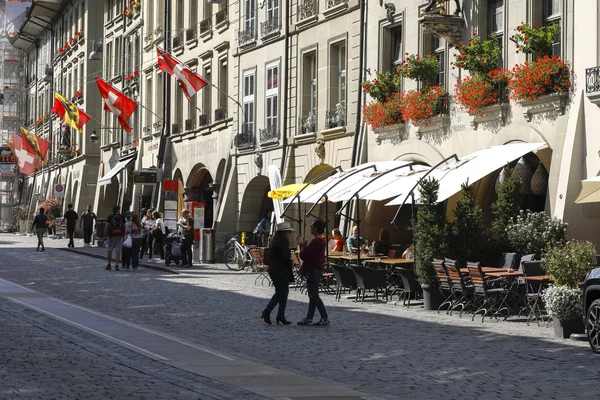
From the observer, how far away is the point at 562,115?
23219mm

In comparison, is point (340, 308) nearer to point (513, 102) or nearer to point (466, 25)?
point (513, 102)

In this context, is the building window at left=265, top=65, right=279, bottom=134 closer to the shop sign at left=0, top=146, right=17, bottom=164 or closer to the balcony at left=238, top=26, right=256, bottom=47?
the balcony at left=238, top=26, right=256, bottom=47

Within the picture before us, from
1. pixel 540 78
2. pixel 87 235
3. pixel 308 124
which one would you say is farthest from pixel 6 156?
pixel 540 78

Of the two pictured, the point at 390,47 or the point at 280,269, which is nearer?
the point at 280,269

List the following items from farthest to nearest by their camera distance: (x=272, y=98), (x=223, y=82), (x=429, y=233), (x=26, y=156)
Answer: (x=26, y=156) < (x=223, y=82) < (x=272, y=98) < (x=429, y=233)

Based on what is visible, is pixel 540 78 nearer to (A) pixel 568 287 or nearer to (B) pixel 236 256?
(A) pixel 568 287

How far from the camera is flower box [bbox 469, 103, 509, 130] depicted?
82.8 ft

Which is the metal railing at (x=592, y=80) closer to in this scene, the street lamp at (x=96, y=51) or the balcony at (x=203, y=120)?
the balcony at (x=203, y=120)

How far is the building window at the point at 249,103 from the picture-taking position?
4125cm

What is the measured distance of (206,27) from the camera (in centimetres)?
4631

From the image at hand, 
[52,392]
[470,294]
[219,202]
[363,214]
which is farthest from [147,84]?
[52,392]

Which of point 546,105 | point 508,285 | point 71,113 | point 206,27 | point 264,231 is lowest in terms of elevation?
point 508,285

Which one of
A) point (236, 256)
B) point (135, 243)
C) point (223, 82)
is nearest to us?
point (135, 243)

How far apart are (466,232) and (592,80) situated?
3.50 m
